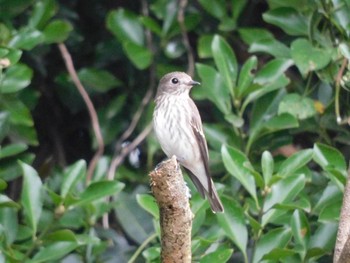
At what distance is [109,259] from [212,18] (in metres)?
1.56

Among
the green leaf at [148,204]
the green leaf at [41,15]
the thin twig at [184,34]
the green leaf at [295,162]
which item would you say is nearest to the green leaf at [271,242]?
the green leaf at [295,162]

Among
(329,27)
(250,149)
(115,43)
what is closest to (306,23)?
(329,27)

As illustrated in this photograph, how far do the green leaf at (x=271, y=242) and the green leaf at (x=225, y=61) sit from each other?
82 centimetres

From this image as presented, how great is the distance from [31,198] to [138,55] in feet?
3.74

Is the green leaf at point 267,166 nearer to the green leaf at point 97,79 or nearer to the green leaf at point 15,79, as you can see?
the green leaf at point 15,79

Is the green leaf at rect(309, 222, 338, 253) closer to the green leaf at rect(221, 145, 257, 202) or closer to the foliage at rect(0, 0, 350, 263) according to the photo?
the foliage at rect(0, 0, 350, 263)

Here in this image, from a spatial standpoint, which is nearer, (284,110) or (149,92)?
(284,110)

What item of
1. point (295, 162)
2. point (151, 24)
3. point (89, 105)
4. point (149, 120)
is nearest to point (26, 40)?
point (89, 105)

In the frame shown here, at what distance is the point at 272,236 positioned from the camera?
5891 mm

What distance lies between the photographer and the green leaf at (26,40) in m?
6.45

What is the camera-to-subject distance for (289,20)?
21.6 feet

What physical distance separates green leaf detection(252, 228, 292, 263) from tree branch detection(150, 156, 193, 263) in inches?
53.1

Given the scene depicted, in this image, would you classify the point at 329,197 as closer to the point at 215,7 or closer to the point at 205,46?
the point at 205,46

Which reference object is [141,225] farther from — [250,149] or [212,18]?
[212,18]
